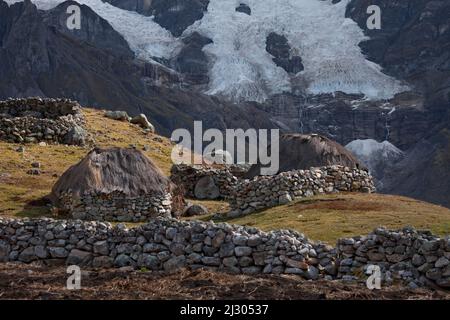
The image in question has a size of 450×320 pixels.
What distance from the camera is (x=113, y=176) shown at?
35.6 m

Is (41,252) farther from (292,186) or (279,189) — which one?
(292,186)

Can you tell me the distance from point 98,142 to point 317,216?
3107 cm

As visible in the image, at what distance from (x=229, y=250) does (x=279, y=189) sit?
14.0 m

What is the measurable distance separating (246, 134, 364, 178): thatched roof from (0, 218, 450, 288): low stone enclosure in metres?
19.8

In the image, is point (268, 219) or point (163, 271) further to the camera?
point (268, 219)

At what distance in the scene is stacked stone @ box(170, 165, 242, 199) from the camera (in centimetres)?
4500

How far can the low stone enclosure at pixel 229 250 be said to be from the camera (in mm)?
19031

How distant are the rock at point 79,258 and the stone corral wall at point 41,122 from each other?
101 feet

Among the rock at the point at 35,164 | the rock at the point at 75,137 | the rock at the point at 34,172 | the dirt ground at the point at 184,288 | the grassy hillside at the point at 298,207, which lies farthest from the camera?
the rock at the point at 75,137

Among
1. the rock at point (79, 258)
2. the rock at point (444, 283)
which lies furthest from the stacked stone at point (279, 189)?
the rock at point (444, 283)

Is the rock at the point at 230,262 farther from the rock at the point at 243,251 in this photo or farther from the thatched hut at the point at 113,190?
the thatched hut at the point at 113,190

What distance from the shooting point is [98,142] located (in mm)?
56812
